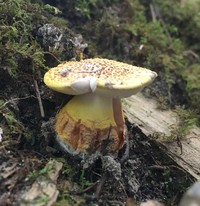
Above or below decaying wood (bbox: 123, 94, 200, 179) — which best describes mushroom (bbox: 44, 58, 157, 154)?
above

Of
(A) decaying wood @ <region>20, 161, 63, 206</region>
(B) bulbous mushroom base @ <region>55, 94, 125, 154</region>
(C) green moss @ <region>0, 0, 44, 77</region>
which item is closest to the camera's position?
(A) decaying wood @ <region>20, 161, 63, 206</region>

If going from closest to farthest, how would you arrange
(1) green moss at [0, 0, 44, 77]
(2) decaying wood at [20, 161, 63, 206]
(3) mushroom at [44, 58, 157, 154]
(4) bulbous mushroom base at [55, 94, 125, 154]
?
1. (2) decaying wood at [20, 161, 63, 206]
2. (3) mushroom at [44, 58, 157, 154]
3. (4) bulbous mushroom base at [55, 94, 125, 154]
4. (1) green moss at [0, 0, 44, 77]

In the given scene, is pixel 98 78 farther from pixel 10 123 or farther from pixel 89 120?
pixel 10 123

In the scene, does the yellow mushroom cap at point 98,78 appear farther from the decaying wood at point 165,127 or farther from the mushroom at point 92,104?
the decaying wood at point 165,127

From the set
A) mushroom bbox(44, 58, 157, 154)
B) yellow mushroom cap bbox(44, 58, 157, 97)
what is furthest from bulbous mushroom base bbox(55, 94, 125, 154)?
yellow mushroom cap bbox(44, 58, 157, 97)

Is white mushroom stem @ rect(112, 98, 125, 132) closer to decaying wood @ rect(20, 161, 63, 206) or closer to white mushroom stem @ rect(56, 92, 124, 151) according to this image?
white mushroom stem @ rect(56, 92, 124, 151)

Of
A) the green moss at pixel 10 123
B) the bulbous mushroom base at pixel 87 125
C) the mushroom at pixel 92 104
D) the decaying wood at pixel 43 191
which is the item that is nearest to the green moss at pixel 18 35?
the green moss at pixel 10 123
